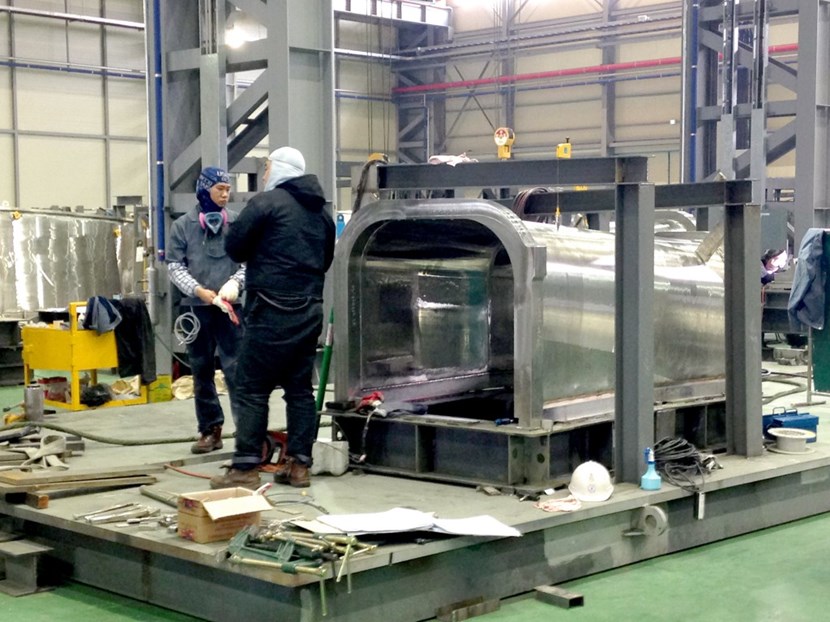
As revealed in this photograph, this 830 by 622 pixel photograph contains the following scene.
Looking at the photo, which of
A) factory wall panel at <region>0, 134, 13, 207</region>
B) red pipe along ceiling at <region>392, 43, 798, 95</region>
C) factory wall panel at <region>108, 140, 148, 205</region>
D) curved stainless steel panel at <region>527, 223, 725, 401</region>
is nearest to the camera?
curved stainless steel panel at <region>527, 223, 725, 401</region>

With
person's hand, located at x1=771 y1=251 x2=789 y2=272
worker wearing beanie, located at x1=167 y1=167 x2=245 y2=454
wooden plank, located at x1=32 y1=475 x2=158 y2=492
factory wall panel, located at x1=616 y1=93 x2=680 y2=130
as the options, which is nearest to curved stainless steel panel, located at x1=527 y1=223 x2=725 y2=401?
worker wearing beanie, located at x1=167 y1=167 x2=245 y2=454

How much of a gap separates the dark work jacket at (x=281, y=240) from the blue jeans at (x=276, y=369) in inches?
3.0

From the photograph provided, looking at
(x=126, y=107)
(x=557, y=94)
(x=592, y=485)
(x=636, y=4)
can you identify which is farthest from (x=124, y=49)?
(x=592, y=485)

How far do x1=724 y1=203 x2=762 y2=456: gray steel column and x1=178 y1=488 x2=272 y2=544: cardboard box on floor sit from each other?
10.5 feet

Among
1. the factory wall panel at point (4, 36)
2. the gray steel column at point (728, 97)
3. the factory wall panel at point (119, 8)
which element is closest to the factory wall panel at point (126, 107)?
the factory wall panel at point (119, 8)

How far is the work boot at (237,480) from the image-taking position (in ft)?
19.5

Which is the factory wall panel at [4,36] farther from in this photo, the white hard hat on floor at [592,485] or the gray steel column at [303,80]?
the white hard hat on floor at [592,485]

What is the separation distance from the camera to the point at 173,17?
10.3 m

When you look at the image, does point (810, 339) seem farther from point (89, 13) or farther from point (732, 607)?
point (89, 13)

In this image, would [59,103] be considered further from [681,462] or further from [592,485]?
[592,485]

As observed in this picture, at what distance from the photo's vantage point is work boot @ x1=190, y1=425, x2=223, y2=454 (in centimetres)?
702

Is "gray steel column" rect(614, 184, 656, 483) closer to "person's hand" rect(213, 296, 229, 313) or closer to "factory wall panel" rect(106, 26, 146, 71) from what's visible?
"person's hand" rect(213, 296, 229, 313)

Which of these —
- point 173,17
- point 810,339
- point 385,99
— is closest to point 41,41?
point 385,99

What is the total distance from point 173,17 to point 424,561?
22.5 ft
